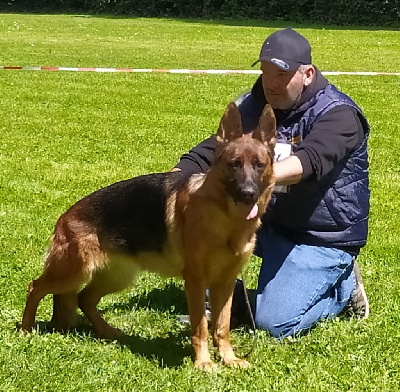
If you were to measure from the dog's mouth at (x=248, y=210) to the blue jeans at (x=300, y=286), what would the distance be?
3.37 ft

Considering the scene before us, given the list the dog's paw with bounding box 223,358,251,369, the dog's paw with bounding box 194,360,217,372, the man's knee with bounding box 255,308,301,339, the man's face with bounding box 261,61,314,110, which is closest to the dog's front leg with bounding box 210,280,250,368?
the dog's paw with bounding box 223,358,251,369

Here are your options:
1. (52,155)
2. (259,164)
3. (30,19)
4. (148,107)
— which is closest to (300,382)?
(259,164)

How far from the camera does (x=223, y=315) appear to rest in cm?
412

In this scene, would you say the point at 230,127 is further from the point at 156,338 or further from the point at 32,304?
the point at 32,304

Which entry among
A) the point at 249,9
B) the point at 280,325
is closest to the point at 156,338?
the point at 280,325

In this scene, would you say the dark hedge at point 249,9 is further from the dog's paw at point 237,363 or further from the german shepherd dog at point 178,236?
the dog's paw at point 237,363

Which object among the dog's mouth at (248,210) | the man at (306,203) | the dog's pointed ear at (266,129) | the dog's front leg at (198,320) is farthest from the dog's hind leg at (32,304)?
the dog's pointed ear at (266,129)

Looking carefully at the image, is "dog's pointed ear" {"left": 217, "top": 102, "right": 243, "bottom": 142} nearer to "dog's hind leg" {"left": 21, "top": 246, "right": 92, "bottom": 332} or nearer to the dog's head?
the dog's head

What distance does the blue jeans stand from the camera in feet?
14.9

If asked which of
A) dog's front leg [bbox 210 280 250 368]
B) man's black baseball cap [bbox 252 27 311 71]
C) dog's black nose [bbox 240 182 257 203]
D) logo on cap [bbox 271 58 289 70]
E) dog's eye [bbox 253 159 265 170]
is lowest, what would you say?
dog's front leg [bbox 210 280 250 368]

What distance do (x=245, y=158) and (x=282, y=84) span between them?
94 centimetres

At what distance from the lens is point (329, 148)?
13.3 feet

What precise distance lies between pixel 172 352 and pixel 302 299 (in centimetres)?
96

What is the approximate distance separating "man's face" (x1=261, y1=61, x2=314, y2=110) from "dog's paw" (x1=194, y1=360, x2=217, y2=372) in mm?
1661
